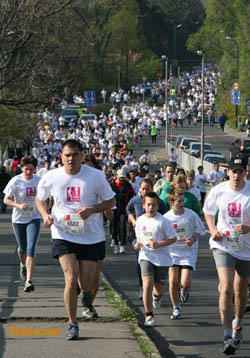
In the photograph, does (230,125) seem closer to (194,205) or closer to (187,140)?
(187,140)

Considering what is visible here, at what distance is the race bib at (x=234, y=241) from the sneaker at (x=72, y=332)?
1532 millimetres

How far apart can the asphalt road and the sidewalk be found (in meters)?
0.38

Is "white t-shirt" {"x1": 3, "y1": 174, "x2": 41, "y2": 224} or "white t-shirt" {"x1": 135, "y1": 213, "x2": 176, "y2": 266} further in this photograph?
"white t-shirt" {"x1": 3, "y1": 174, "x2": 41, "y2": 224}

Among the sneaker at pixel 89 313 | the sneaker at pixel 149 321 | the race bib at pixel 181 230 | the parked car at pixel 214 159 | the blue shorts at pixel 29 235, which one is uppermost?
the race bib at pixel 181 230

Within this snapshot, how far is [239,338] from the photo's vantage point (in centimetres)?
873

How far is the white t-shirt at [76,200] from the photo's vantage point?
8664mm

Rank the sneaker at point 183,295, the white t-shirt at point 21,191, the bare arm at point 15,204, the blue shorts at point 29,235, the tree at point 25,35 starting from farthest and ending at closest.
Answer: the tree at point 25,35 < the white t-shirt at point 21,191 < the blue shorts at point 29,235 < the bare arm at point 15,204 < the sneaker at point 183,295

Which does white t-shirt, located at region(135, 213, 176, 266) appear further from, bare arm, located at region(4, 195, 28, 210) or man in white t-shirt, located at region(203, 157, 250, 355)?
bare arm, located at region(4, 195, 28, 210)

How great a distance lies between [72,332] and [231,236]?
5.42 ft

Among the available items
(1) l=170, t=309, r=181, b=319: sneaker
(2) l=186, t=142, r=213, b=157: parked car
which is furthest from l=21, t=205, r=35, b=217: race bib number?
(2) l=186, t=142, r=213, b=157: parked car

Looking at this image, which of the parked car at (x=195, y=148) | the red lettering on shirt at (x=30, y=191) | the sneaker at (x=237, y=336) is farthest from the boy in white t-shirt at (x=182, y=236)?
the parked car at (x=195, y=148)

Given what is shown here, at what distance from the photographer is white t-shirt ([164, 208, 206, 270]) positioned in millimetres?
10953

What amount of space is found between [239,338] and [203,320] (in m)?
1.69

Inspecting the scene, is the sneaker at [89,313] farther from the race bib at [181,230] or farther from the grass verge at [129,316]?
the race bib at [181,230]
